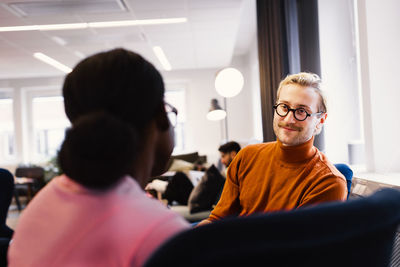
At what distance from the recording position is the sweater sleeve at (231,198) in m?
1.56

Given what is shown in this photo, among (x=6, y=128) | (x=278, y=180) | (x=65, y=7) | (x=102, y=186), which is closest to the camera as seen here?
(x=102, y=186)

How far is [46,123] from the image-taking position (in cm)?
887

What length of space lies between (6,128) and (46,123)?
921 millimetres

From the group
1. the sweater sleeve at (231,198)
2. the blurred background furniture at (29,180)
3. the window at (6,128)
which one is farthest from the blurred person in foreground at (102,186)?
the window at (6,128)

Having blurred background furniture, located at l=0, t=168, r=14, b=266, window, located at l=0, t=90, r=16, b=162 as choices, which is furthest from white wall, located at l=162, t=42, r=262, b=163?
blurred background furniture, located at l=0, t=168, r=14, b=266

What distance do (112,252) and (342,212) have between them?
10.8 inches


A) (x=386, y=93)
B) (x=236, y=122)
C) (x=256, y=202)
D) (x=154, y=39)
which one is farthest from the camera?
(x=236, y=122)

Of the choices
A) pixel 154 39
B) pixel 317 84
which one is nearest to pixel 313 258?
pixel 317 84

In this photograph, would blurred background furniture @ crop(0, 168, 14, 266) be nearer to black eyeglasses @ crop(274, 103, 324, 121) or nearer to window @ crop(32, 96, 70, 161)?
black eyeglasses @ crop(274, 103, 324, 121)

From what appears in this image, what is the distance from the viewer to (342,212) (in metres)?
0.37

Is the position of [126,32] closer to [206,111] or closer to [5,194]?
[5,194]

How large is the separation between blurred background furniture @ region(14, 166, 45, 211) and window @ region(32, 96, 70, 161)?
1.27m

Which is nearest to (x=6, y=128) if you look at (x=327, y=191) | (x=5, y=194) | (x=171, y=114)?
(x=5, y=194)

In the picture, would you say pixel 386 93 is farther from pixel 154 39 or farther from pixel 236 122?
pixel 236 122
